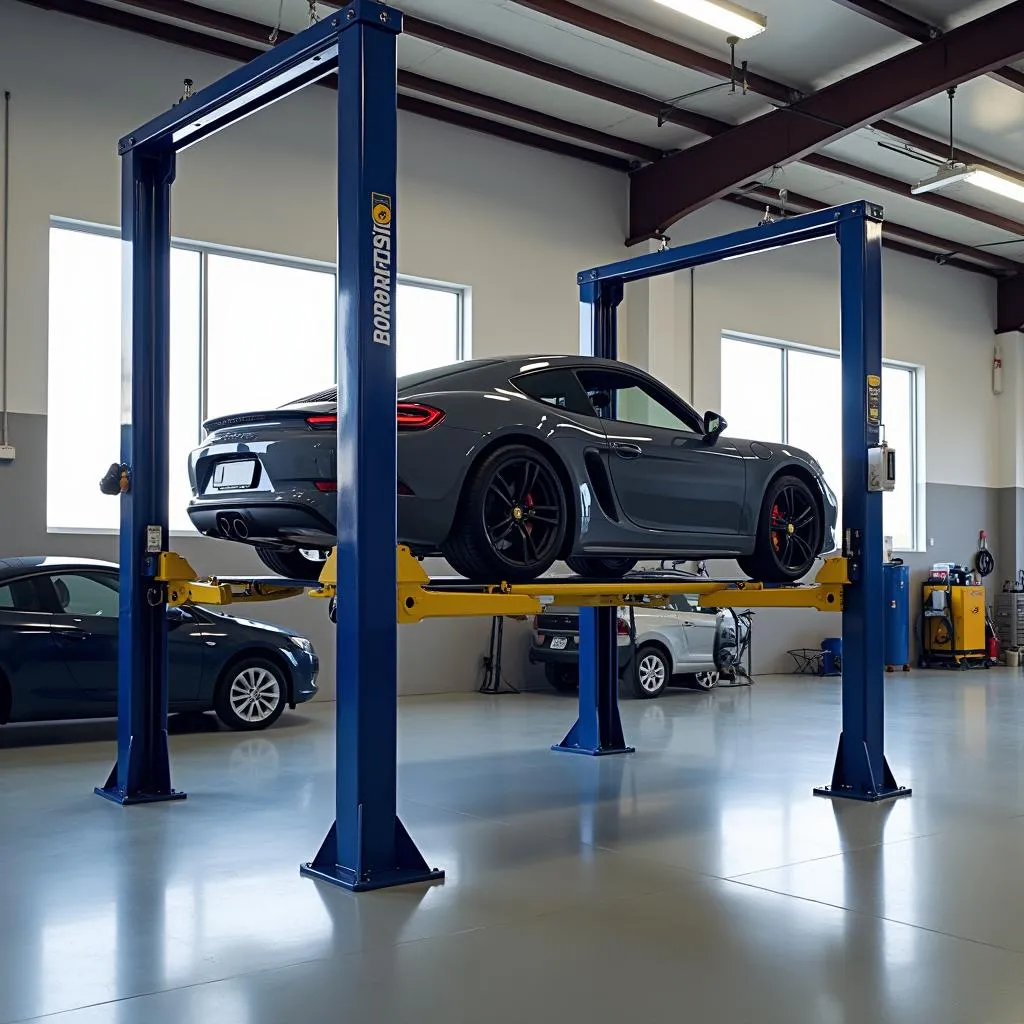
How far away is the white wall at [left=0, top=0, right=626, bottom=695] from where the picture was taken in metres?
9.83

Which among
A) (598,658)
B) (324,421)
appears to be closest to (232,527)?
(324,421)

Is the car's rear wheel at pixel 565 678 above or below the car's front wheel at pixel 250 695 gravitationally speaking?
below

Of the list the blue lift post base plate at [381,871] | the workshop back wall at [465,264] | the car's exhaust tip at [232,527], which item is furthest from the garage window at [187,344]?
the blue lift post base plate at [381,871]

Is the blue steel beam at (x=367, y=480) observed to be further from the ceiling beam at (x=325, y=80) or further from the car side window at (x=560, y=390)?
the ceiling beam at (x=325, y=80)

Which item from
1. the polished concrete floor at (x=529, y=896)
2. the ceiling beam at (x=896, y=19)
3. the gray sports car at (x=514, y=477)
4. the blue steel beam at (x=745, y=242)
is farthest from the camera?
the ceiling beam at (x=896, y=19)

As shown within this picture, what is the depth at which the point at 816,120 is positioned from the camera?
11.7 meters

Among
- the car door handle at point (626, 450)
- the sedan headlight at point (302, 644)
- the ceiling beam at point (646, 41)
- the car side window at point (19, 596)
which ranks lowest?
the sedan headlight at point (302, 644)

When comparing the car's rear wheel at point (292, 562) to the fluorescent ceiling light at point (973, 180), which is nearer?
the car's rear wheel at point (292, 562)

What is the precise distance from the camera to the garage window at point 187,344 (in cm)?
1023

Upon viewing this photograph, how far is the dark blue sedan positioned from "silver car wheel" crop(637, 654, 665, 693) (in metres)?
3.73

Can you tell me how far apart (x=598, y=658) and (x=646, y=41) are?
554cm

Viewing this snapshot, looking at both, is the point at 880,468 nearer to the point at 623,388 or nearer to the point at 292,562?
the point at 623,388

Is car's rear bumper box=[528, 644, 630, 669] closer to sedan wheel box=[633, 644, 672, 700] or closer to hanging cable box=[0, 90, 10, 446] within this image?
sedan wheel box=[633, 644, 672, 700]

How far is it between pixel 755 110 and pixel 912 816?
851cm
